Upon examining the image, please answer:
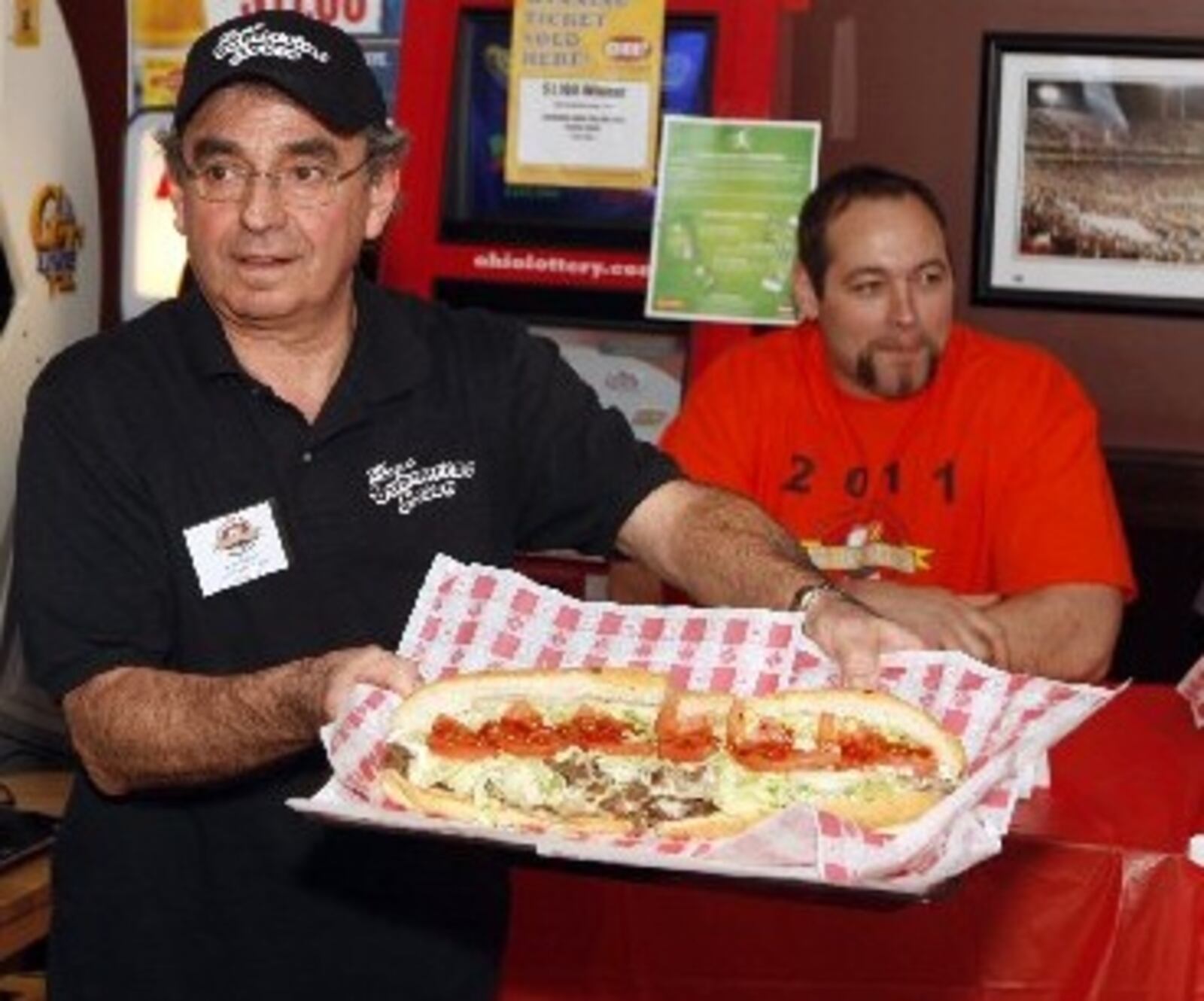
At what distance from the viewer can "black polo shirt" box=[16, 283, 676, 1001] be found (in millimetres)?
2305

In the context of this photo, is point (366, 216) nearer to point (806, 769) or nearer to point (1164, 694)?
point (806, 769)

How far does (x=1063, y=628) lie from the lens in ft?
11.4

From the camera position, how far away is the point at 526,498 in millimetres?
2545

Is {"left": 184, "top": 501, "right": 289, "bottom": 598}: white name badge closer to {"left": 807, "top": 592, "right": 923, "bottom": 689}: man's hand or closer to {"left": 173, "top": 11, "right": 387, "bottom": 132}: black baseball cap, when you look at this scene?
{"left": 173, "top": 11, "right": 387, "bottom": 132}: black baseball cap

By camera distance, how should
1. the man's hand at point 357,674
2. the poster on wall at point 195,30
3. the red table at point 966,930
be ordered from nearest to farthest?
1. the man's hand at point 357,674
2. the red table at point 966,930
3. the poster on wall at point 195,30

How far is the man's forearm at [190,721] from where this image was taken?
2.15 m

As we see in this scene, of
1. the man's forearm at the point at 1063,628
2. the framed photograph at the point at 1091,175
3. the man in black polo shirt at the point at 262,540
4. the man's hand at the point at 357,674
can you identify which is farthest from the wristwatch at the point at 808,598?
the framed photograph at the point at 1091,175


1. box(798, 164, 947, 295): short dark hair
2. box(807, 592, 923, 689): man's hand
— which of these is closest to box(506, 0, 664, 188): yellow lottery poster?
box(798, 164, 947, 295): short dark hair

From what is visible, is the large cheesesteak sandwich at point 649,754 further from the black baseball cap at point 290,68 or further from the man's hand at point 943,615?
the man's hand at point 943,615

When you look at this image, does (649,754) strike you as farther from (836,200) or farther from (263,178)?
(836,200)

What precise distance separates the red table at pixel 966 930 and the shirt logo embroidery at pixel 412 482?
2.21 ft

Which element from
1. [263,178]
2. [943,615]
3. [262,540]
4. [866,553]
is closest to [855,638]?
[262,540]

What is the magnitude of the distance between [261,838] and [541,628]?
0.32m

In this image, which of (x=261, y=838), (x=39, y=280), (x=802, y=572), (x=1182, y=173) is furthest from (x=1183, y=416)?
(x=261, y=838)
